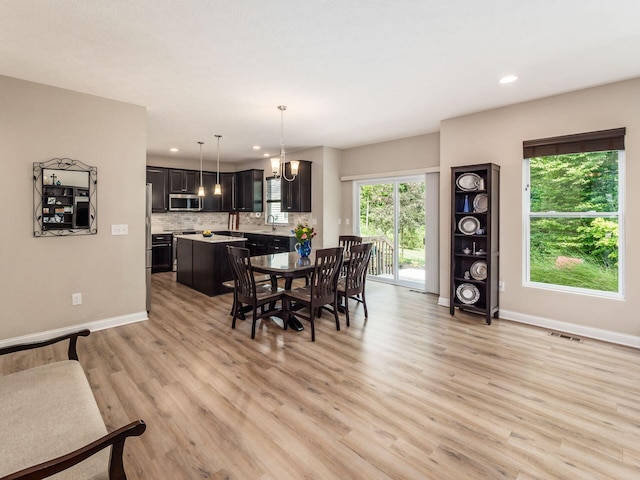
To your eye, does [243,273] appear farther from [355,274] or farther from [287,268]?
[355,274]

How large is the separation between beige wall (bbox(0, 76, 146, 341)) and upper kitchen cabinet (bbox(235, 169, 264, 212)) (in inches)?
152

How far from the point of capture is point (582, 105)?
3.62 m

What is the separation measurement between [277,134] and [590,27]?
4.21 meters

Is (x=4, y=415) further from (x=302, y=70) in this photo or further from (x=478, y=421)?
(x=302, y=70)

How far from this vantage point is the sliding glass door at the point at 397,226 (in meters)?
5.85

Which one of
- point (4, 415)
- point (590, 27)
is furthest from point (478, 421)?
point (590, 27)

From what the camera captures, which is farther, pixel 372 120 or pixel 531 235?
pixel 372 120

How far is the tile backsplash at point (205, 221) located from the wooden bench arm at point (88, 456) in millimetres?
5855

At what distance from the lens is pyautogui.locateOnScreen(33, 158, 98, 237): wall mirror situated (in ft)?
11.3

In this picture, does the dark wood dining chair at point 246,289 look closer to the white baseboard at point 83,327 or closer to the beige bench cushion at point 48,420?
the white baseboard at point 83,327

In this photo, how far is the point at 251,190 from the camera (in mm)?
7980

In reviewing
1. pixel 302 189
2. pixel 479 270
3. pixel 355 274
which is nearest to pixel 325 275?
pixel 355 274

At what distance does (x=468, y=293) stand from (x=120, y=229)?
454 cm

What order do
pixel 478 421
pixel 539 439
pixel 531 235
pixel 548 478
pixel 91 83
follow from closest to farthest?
pixel 548 478
pixel 539 439
pixel 478 421
pixel 91 83
pixel 531 235
